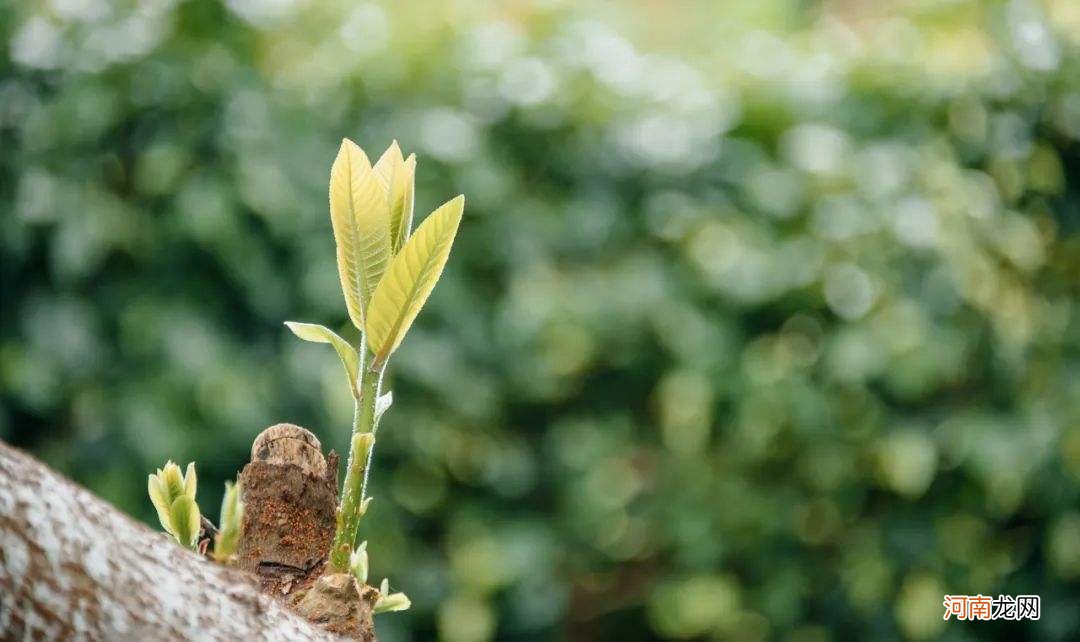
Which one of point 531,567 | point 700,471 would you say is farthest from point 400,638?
point 700,471

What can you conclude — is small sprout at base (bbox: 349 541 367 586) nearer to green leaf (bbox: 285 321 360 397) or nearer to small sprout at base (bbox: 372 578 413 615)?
small sprout at base (bbox: 372 578 413 615)

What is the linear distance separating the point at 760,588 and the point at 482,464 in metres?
0.68

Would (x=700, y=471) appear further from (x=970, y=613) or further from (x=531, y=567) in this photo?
(x=970, y=613)

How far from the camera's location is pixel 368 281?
29.6 inches

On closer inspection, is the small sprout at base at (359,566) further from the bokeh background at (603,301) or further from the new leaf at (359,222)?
the bokeh background at (603,301)

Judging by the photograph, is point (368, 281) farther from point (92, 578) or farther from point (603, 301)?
point (603, 301)

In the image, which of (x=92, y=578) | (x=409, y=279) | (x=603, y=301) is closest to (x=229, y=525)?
(x=92, y=578)

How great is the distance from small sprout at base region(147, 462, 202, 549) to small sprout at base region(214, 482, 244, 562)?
140 millimetres

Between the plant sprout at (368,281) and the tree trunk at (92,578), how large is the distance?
14 centimetres

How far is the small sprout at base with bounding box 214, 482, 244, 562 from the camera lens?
61 centimetres

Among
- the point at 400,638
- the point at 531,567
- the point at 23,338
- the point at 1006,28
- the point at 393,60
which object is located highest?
the point at 1006,28

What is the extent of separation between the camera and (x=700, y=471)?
8.16 feet

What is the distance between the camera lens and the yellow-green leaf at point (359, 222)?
739 millimetres

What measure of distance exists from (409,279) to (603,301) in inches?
68.2
